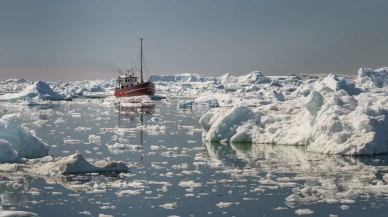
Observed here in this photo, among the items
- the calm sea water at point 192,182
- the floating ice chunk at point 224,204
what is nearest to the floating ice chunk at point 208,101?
the calm sea water at point 192,182

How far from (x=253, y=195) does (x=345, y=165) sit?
4.94 meters

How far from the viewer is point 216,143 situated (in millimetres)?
22031

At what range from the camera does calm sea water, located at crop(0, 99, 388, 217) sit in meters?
11.2

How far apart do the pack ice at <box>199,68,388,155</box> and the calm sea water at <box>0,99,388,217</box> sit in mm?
635

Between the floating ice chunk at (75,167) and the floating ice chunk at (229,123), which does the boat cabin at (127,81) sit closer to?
the floating ice chunk at (229,123)

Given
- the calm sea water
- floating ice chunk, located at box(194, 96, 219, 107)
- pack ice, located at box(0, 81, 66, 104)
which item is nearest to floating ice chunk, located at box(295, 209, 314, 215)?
the calm sea water

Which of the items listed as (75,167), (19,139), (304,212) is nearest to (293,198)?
(304,212)

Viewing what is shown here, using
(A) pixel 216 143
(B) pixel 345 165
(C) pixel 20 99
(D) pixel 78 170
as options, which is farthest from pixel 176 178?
(C) pixel 20 99

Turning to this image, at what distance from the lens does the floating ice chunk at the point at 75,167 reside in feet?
47.8

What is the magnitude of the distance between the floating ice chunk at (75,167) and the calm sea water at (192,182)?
1.35 feet

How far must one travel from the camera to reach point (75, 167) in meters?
14.8

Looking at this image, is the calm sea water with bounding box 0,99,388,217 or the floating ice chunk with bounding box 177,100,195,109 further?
the floating ice chunk with bounding box 177,100,195,109

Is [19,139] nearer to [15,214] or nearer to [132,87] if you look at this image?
[15,214]

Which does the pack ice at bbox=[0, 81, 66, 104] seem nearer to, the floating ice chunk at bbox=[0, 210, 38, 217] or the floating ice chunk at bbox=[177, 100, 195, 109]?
the floating ice chunk at bbox=[177, 100, 195, 109]
